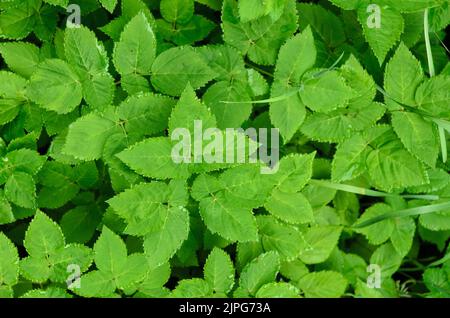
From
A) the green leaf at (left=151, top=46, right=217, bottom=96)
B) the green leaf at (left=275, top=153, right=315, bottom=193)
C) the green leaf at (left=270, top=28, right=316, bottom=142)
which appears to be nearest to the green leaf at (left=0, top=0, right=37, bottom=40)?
the green leaf at (left=151, top=46, right=217, bottom=96)

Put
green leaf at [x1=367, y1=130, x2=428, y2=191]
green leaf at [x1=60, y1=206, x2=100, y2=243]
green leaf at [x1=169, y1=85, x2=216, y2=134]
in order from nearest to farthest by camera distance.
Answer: green leaf at [x1=169, y1=85, x2=216, y2=134] < green leaf at [x1=367, y1=130, x2=428, y2=191] < green leaf at [x1=60, y1=206, x2=100, y2=243]

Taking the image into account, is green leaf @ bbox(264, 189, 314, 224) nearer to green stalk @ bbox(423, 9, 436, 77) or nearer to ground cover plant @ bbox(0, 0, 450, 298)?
ground cover plant @ bbox(0, 0, 450, 298)

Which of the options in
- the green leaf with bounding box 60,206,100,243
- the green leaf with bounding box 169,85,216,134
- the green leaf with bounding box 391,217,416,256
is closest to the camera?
the green leaf with bounding box 169,85,216,134

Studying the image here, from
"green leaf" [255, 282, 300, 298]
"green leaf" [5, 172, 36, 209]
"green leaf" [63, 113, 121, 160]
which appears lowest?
"green leaf" [255, 282, 300, 298]

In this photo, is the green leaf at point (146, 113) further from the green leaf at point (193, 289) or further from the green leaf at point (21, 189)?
the green leaf at point (193, 289)

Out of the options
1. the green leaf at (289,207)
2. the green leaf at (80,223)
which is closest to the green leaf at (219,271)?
the green leaf at (289,207)
